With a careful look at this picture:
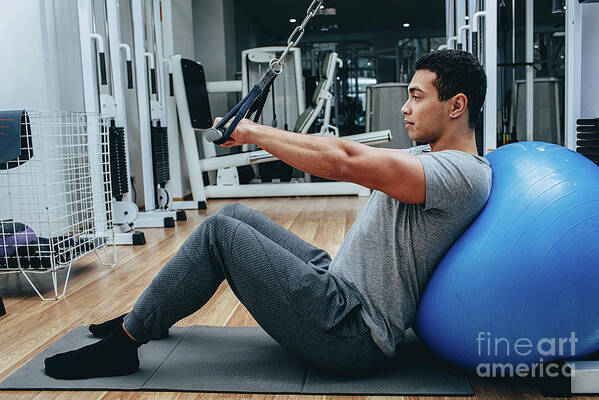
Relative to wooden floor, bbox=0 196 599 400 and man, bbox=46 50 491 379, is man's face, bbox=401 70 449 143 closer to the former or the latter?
man, bbox=46 50 491 379

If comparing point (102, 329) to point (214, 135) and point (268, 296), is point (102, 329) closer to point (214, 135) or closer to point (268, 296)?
point (268, 296)

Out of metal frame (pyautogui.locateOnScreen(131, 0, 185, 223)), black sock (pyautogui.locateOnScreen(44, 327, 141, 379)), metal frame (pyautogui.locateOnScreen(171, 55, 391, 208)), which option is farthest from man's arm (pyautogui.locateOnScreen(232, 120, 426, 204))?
metal frame (pyautogui.locateOnScreen(171, 55, 391, 208))

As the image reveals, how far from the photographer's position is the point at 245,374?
1.39 metres

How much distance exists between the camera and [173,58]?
15.1ft

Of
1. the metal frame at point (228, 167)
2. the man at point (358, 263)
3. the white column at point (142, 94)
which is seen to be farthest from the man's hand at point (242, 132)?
the metal frame at point (228, 167)

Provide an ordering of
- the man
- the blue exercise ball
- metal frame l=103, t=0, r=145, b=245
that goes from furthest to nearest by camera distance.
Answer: metal frame l=103, t=0, r=145, b=245
the man
the blue exercise ball

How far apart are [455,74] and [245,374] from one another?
84 centimetres

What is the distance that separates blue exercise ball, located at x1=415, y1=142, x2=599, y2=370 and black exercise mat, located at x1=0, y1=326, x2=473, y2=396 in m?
0.12

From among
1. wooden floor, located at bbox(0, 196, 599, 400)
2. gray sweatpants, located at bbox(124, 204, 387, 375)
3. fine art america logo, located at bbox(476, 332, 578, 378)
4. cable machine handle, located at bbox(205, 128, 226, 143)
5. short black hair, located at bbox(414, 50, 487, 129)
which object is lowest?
wooden floor, located at bbox(0, 196, 599, 400)

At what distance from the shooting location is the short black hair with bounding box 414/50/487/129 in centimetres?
123

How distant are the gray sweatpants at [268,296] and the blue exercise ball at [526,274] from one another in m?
0.19

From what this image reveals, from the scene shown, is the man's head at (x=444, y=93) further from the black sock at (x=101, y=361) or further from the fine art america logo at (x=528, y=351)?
the black sock at (x=101, y=361)

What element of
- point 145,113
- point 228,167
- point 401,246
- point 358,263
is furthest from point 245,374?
point 228,167

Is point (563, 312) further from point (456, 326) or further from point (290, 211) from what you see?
point (290, 211)
